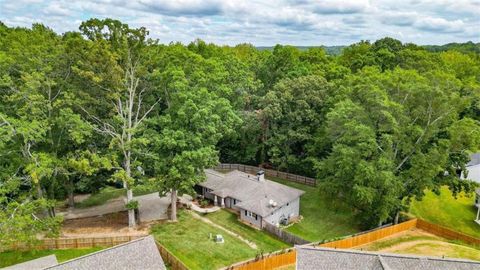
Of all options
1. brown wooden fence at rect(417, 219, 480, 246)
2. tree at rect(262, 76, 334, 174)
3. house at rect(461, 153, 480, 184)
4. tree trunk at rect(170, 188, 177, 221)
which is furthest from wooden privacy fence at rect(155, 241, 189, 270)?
house at rect(461, 153, 480, 184)

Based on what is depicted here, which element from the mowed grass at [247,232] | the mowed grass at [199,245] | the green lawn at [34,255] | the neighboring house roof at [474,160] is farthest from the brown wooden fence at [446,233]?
the green lawn at [34,255]

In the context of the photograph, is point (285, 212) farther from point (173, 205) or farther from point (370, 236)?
point (173, 205)

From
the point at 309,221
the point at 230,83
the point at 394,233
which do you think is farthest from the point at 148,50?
the point at 394,233

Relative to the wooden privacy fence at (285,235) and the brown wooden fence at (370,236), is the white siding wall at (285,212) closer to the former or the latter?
the wooden privacy fence at (285,235)

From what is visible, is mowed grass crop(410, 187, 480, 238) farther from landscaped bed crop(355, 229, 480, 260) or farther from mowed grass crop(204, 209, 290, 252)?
mowed grass crop(204, 209, 290, 252)

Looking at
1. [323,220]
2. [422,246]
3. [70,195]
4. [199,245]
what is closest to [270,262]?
[199,245]

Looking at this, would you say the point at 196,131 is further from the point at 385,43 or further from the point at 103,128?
the point at 385,43
